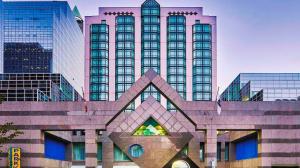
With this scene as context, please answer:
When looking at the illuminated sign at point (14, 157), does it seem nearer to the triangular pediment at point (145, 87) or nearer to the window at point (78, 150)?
the triangular pediment at point (145, 87)

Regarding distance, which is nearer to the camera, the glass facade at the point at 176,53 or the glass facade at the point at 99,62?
the glass facade at the point at 99,62

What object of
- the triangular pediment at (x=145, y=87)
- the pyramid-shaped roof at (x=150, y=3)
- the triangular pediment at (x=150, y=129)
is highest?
the pyramid-shaped roof at (x=150, y=3)

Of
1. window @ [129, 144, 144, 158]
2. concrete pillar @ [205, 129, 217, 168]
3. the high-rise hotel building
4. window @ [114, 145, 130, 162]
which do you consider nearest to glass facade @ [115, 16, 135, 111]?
the high-rise hotel building

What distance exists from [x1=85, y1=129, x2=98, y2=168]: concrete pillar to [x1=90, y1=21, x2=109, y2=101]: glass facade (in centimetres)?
12005

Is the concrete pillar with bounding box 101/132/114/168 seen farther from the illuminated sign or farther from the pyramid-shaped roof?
the pyramid-shaped roof

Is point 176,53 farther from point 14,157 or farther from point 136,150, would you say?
point 14,157

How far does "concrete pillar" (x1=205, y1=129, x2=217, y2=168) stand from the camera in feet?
187

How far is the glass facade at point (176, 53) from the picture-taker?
182 meters

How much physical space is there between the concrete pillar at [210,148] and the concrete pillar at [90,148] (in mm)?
13757

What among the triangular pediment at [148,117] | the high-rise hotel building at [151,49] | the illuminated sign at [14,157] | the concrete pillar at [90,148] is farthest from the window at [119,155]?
the high-rise hotel building at [151,49]

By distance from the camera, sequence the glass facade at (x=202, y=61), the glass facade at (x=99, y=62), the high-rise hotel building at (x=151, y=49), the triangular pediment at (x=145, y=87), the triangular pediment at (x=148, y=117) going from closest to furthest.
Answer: the triangular pediment at (x=145, y=87)
the triangular pediment at (x=148, y=117)
the glass facade at (x=99, y=62)
the high-rise hotel building at (x=151, y=49)
the glass facade at (x=202, y=61)

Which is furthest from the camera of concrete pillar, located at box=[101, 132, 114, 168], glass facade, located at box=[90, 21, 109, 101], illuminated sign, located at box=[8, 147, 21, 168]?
glass facade, located at box=[90, 21, 109, 101]

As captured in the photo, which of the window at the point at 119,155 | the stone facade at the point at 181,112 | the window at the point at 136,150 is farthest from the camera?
the window at the point at 119,155

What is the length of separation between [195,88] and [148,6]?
38003 millimetres
